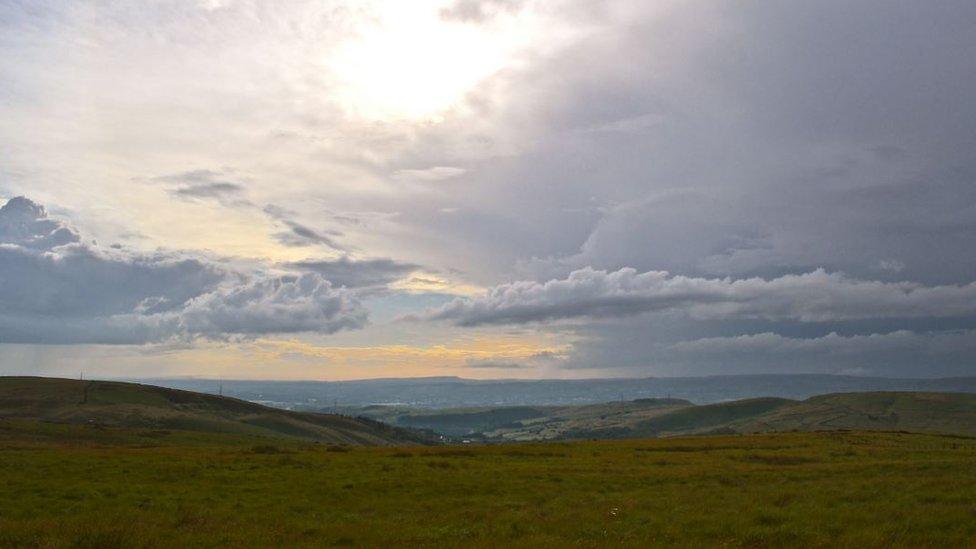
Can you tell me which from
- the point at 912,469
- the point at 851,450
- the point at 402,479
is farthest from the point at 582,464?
the point at 851,450

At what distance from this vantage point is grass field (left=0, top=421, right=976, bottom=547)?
25562 millimetres

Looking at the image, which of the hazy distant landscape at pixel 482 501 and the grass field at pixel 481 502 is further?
the hazy distant landscape at pixel 482 501

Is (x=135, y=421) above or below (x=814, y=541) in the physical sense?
below

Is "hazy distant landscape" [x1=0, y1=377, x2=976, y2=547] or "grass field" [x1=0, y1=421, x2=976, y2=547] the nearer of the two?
"grass field" [x1=0, y1=421, x2=976, y2=547]

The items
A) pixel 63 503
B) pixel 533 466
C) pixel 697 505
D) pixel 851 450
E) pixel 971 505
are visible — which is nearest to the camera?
pixel 971 505

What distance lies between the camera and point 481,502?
122ft

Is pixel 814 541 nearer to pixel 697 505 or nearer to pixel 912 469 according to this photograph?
pixel 697 505

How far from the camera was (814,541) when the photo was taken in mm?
23828

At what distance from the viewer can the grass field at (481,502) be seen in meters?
25.6

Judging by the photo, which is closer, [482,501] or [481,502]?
[481,502]

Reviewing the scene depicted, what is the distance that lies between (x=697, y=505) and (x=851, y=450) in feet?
150

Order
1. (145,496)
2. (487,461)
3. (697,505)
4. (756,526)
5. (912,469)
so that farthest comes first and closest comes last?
1. (487,461)
2. (912,469)
3. (145,496)
4. (697,505)
5. (756,526)

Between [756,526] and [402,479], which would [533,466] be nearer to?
[402,479]

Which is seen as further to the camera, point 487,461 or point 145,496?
point 487,461
